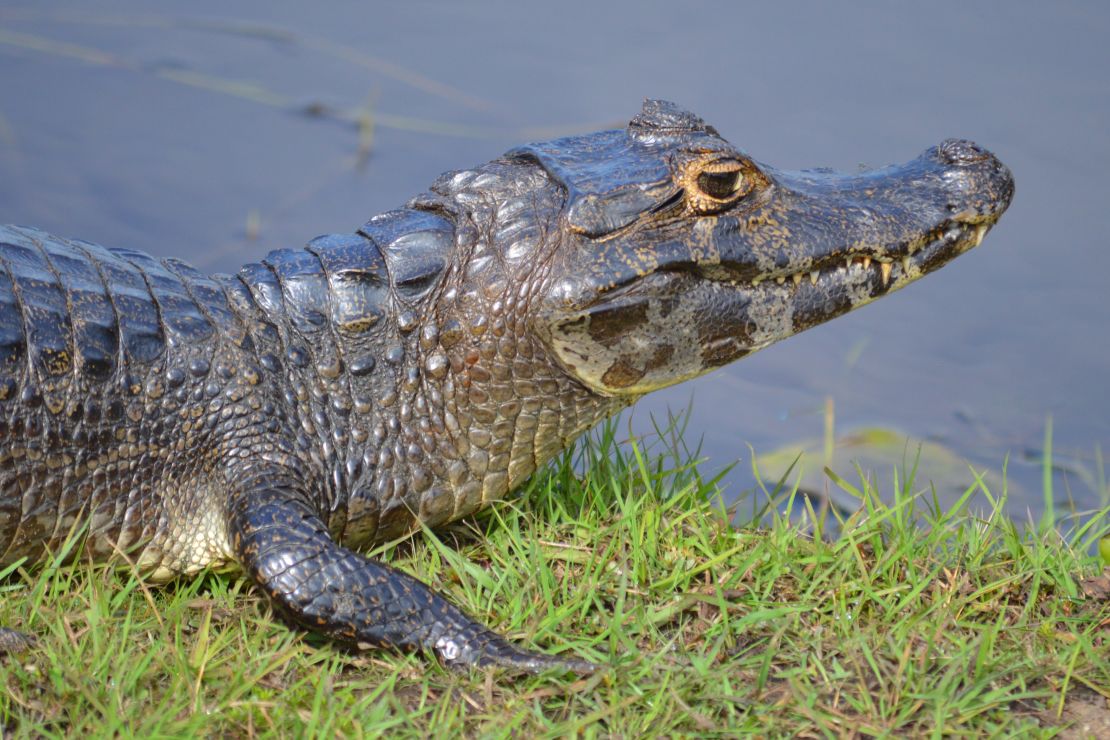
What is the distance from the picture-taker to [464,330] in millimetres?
3375

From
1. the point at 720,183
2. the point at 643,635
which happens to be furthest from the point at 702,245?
the point at 643,635

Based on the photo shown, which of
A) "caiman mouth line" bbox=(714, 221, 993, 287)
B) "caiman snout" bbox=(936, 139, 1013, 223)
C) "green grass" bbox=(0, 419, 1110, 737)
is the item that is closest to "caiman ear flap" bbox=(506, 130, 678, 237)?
"caiman mouth line" bbox=(714, 221, 993, 287)

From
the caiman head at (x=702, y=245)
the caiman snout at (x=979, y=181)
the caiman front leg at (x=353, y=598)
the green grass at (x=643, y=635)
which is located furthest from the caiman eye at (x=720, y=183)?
the caiman front leg at (x=353, y=598)

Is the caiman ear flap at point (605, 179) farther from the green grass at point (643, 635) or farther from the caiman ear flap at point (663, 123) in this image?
the green grass at point (643, 635)

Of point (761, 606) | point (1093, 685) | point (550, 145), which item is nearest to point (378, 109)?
point (550, 145)

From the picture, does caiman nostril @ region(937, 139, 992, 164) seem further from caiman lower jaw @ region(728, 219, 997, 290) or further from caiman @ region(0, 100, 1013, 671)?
caiman lower jaw @ region(728, 219, 997, 290)

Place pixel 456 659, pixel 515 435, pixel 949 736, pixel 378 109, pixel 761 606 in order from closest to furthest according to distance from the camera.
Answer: pixel 949 736, pixel 456 659, pixel 761 606, pixel 515 435, pixel 378 109

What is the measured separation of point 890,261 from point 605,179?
865 mm

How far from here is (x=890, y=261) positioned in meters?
3.55

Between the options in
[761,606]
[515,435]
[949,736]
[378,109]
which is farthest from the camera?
[378,109]

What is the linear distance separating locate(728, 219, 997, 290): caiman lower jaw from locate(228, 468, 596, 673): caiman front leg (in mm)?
1163

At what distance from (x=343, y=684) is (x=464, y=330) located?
1.00 metres

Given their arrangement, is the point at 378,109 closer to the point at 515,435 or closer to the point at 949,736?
the point at 515,435

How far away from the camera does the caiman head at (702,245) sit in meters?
3.32
